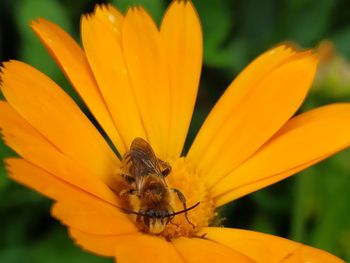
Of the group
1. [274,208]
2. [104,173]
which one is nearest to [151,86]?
[104,173]

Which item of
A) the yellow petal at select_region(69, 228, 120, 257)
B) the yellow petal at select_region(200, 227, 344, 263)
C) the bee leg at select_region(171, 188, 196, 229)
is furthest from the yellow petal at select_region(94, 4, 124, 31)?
the yellow petal at select_region(69, 228, 120, 257)

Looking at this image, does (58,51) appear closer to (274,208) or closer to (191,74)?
(191,74)

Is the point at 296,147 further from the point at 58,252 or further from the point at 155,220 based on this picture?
the point at 58,252

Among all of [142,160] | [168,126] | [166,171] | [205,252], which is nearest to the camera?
[205,252]

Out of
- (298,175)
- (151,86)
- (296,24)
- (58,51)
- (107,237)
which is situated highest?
(296,24)

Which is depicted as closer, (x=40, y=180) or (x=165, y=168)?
(x=40, y=180)

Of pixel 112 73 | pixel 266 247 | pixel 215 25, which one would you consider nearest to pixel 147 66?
pixel 112 73

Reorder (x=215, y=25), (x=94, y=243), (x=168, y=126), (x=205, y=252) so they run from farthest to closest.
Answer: (x=215, y=25), (x=168, y=126), (x=205, y=252), (x=94, y=243)

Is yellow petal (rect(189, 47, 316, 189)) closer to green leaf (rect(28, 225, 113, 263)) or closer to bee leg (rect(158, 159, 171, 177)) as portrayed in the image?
bee leg (rect(158, 159, 171, 177))
